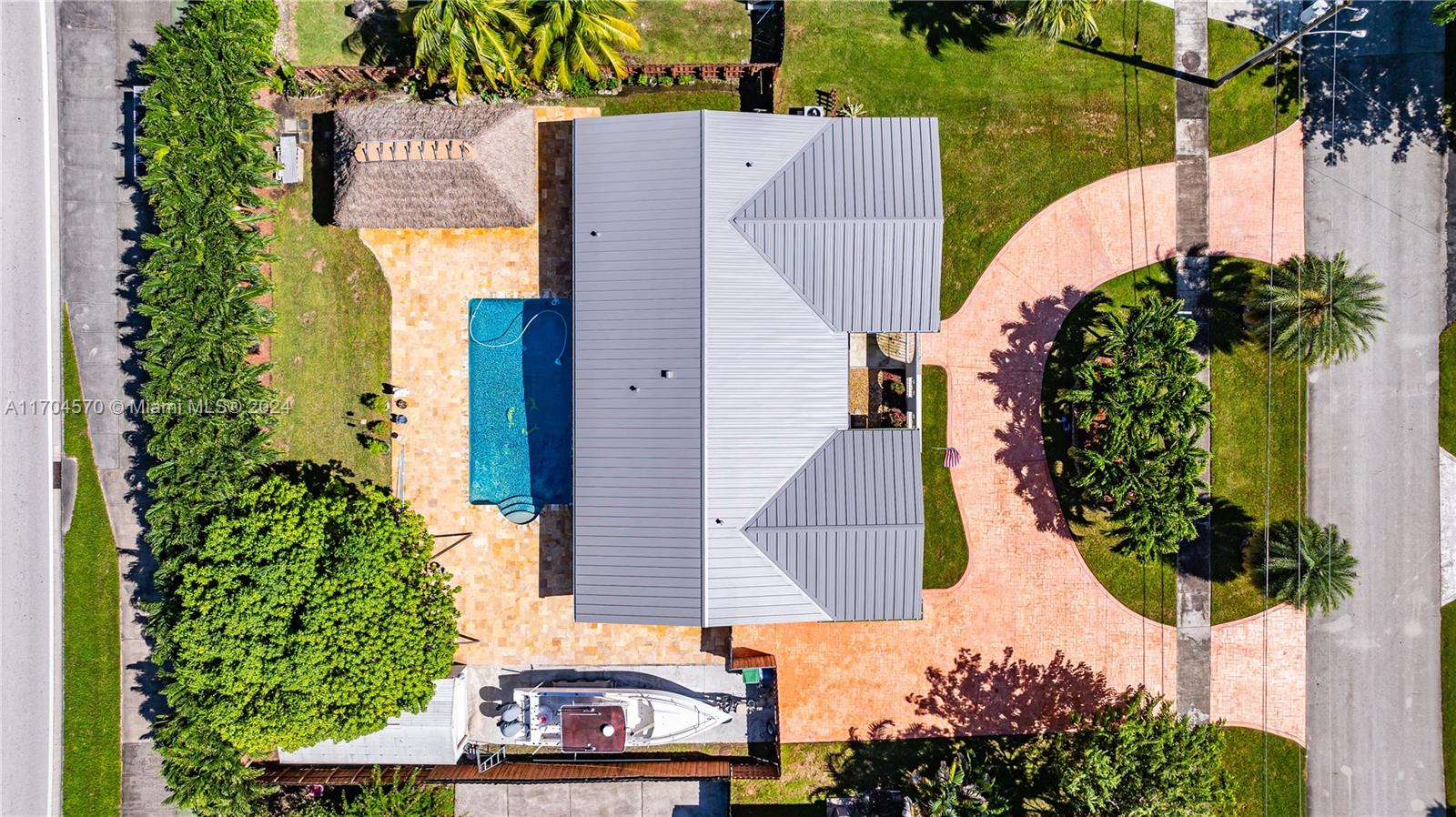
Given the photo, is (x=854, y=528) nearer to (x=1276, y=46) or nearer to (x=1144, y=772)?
(x=1144, y=772)

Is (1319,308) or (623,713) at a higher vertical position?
(1319,308)

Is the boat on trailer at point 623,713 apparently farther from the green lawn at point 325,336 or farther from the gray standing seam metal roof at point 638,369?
the green lawn at point 325,336

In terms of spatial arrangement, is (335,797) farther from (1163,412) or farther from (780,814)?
(1163,412)

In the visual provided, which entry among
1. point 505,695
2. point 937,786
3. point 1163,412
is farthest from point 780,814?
point 1163,412

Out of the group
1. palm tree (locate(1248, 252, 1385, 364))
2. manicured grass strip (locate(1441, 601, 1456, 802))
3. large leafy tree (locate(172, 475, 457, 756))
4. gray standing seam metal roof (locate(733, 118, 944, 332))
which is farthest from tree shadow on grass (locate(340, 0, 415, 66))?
manicured grass strip (locate(1441, 601, 1456, 802))

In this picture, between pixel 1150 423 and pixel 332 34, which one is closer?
pixel 1150 423

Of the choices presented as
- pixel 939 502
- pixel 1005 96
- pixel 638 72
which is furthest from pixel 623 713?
pixel 1005 96
